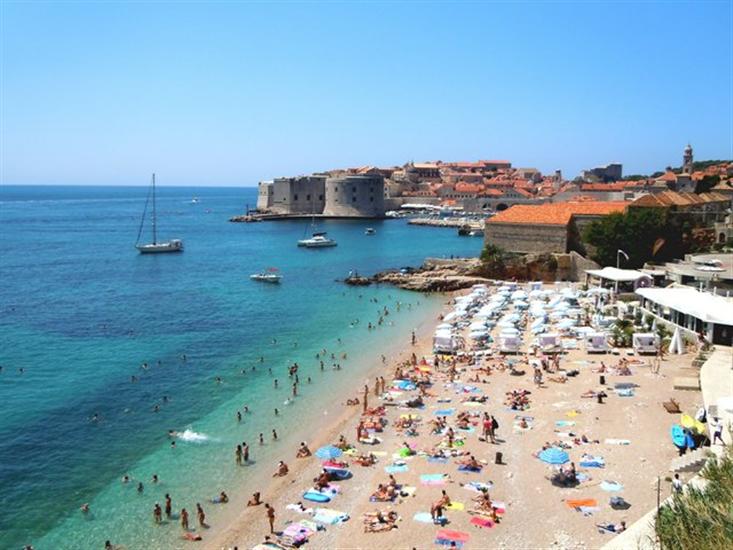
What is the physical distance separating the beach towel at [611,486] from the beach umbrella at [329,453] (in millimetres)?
5362

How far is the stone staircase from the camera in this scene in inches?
461

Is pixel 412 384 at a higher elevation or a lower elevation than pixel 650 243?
lower

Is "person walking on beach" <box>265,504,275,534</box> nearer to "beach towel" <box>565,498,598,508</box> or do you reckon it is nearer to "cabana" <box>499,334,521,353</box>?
"beach towel" <box>565,498,598,508</box>

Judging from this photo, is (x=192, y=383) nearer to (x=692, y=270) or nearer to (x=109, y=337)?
(x=109, y=337)

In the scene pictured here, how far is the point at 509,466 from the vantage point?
1323 centimetres

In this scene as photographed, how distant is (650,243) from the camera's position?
32.7 metres

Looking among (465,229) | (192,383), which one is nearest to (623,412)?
(192,383)

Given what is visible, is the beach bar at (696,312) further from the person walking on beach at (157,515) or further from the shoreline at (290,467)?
the person walking on beach at (157,515)

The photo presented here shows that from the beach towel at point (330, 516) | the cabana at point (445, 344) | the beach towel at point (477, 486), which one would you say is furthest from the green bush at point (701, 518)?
the cabana at point (445, 344)

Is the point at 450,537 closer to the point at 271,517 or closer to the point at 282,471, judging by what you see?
the point at 271,517

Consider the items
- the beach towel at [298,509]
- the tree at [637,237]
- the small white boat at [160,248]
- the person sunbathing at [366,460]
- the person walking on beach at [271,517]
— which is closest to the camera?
the person walking on beach at [271,517]

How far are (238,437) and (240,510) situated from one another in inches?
146

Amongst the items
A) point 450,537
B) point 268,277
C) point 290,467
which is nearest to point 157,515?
point 290,467

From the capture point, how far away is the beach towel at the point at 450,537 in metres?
10.6
